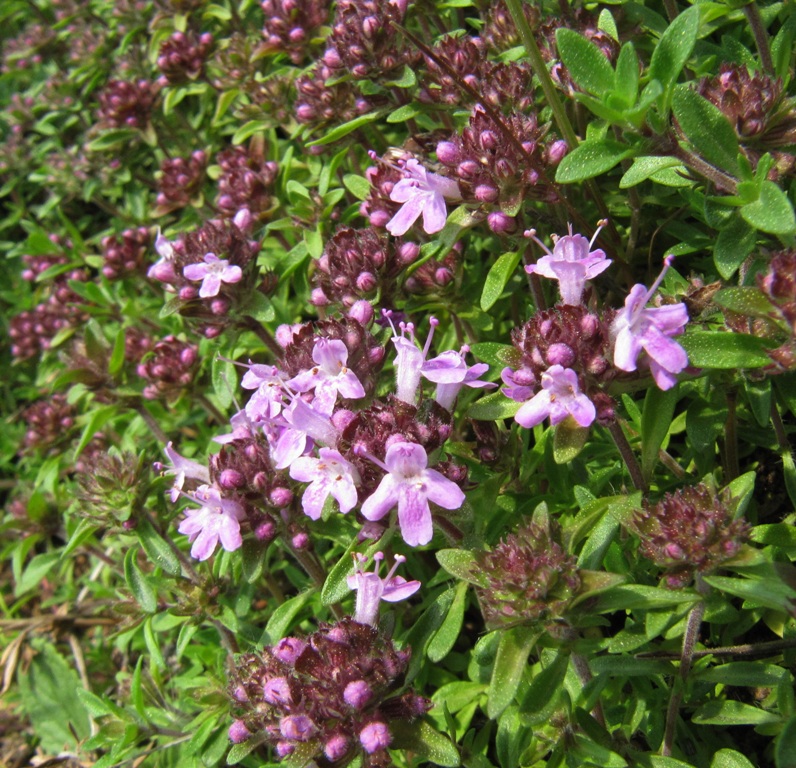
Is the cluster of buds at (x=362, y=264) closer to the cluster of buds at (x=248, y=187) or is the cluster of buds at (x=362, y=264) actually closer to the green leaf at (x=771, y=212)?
the cluster of buds at (x=248, y=187)

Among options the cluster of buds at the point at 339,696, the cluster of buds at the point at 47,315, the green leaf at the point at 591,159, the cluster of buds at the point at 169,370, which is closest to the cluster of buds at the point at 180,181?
the cluster of buds at the point at 47,315

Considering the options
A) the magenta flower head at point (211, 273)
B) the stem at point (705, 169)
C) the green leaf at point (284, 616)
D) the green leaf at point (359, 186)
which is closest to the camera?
the stem at point (705, 169)

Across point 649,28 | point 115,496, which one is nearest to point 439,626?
Answer: point 115,496

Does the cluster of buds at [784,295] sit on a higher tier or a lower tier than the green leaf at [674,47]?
lower

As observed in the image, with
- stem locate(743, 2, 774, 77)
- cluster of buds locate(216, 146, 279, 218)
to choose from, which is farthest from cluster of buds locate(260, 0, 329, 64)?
stem locate(743, 2, 774, 77)

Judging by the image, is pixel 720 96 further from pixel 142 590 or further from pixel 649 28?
pixel 142 590

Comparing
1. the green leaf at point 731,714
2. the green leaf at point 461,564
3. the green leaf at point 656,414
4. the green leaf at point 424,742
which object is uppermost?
the green leaf at point 656,414

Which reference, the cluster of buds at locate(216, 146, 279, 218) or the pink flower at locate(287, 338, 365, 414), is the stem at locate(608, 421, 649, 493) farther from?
the cluster of buds at locate(216, 146, 279, 218)
